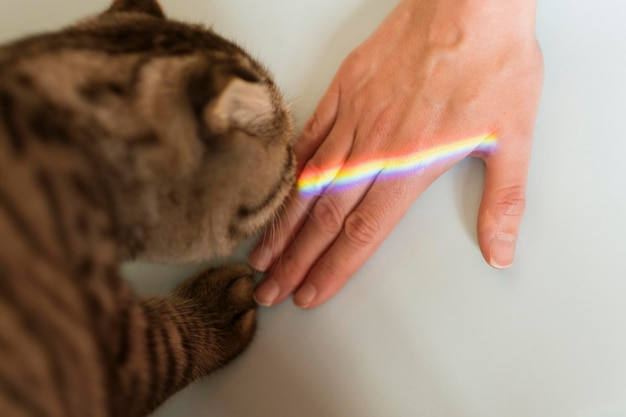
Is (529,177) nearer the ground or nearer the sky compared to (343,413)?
nearer the sky

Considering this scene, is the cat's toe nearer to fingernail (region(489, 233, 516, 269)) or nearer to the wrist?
A: fingernail (region(489, 233, 516, 269))

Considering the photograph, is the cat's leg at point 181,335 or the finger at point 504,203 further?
the finger at point 504,203

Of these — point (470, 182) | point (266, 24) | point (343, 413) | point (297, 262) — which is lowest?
point (343, 413)

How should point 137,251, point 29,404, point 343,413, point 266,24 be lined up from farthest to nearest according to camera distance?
point 266,24
point 343,413
point 137,251
point 29,404

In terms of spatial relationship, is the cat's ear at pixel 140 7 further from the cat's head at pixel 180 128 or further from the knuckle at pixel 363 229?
the knuckle at pixel 363 229

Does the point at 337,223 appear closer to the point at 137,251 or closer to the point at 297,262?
the point at 297,262

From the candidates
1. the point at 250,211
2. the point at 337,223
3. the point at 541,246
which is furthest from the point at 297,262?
the point at 541,246

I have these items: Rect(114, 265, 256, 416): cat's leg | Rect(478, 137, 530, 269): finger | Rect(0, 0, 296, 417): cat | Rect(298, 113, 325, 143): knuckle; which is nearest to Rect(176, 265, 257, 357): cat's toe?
Rect(114, 265, 256, 416): cat's leg

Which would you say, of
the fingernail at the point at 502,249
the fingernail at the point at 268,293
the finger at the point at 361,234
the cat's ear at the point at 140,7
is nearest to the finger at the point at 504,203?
the fingernail at the point at 502,249
